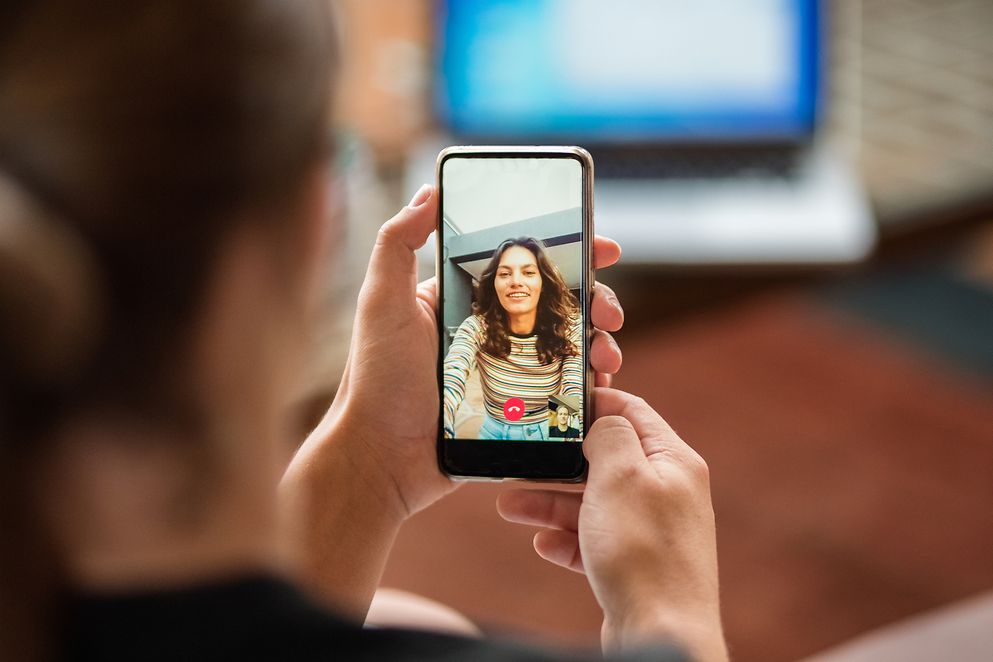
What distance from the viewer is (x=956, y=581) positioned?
1564 mm

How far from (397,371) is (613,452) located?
0.46 ft

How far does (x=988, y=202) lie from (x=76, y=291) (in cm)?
128

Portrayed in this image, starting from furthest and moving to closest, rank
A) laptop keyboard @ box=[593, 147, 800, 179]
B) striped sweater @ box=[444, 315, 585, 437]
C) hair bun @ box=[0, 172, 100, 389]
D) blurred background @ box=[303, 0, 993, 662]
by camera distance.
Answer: laptop keyboard @ box=[593, 147, 800, 179] → blurred background @ box=[303, 0, 993, 662] → striped sweater @ box=[444, 315, 585, 437] → hair bun @ box=[0, 172, 100, 389]

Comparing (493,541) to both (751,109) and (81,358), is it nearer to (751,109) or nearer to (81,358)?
(751,109)

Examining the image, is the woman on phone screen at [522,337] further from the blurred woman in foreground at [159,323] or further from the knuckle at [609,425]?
the blurred woman in foreground at [159,323]

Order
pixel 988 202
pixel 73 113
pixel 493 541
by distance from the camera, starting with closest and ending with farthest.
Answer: pixel 73 113 → pixel 988 202 → pixel 493 541

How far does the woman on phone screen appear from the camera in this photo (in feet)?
2.04

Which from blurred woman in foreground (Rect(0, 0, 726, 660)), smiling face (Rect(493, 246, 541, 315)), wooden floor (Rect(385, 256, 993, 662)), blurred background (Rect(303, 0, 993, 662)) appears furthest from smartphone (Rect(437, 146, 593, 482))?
wooden floor (Rect(385, 256, 993, 662))

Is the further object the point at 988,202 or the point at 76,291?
the point at 988,202

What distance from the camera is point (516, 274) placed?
62 cm

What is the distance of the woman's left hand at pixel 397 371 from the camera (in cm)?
65

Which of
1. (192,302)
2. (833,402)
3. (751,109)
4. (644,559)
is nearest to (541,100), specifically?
(751,109)

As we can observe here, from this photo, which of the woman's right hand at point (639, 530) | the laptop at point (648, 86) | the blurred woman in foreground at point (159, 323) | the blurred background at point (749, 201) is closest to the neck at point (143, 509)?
the blurred woman in foreground at point (159, 323)

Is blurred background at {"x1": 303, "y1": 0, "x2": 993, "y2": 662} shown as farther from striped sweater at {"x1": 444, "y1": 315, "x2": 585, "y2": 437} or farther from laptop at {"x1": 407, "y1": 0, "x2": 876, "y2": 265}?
striped sweater at {"x1": 444, "y1": 315, "x2": 585, "y2": 437}
